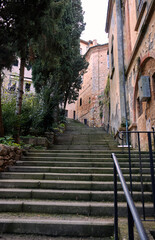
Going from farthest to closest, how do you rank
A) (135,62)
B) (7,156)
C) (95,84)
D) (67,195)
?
1. (95,84)
2. (135,62)
3. (7,156)
4. (67,195)

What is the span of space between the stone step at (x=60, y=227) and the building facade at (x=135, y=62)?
144 inches

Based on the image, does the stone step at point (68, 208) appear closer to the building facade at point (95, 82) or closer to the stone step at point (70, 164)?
the stone step at point (70, 164)

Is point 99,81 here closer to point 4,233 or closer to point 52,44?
point 52,44

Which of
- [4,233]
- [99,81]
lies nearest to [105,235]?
[4,233]

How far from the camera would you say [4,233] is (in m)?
2.59

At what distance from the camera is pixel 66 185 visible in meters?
3.67

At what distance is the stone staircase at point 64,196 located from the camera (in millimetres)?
2582

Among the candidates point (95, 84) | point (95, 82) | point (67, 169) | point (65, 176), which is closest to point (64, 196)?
point (65, 176)

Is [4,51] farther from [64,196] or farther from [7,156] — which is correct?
[64,196]

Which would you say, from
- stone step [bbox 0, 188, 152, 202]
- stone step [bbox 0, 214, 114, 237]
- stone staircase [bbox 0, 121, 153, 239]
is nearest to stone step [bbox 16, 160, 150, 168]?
stone staircase [bbox 0, 121, 153, 239]

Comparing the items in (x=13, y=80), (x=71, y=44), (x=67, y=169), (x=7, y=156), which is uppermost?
(x=71, y=44)

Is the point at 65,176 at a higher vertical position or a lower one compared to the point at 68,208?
higher

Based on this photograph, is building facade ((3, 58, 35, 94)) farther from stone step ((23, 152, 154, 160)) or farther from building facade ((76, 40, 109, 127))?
building facade ((76, 40, 109, 127))

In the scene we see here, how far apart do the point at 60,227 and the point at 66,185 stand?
112 cm
